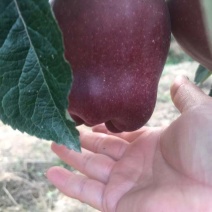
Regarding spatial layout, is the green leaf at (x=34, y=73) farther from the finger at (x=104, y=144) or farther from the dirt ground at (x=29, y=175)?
the dirt ground at (x=29, y=175)

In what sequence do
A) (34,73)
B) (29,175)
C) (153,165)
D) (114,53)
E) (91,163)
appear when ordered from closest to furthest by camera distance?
(34,73), (114,53), (153,165), (91,163), (29,175)

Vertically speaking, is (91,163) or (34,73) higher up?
(34,73)

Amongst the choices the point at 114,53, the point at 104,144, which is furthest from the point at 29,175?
the point at 114,53

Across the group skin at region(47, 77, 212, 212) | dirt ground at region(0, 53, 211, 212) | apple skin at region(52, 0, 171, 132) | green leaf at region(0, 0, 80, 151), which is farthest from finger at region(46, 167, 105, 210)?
dirt ground at region(0, 53, 211, 212)

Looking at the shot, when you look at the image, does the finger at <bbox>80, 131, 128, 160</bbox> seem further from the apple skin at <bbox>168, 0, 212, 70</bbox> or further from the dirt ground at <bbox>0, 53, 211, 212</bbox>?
the dirt ground at <bbox>0, 53, 211, 212</bbox>

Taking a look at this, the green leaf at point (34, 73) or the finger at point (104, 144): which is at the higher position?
the green leaf at point (34, 73)

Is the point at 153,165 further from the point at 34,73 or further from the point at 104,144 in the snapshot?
the point at 34,73

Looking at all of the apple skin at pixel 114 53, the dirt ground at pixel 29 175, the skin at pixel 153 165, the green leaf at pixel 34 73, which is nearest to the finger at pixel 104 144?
the skin at pixel 153 165

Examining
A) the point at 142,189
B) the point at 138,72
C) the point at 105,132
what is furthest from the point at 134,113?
the point at 105,132
